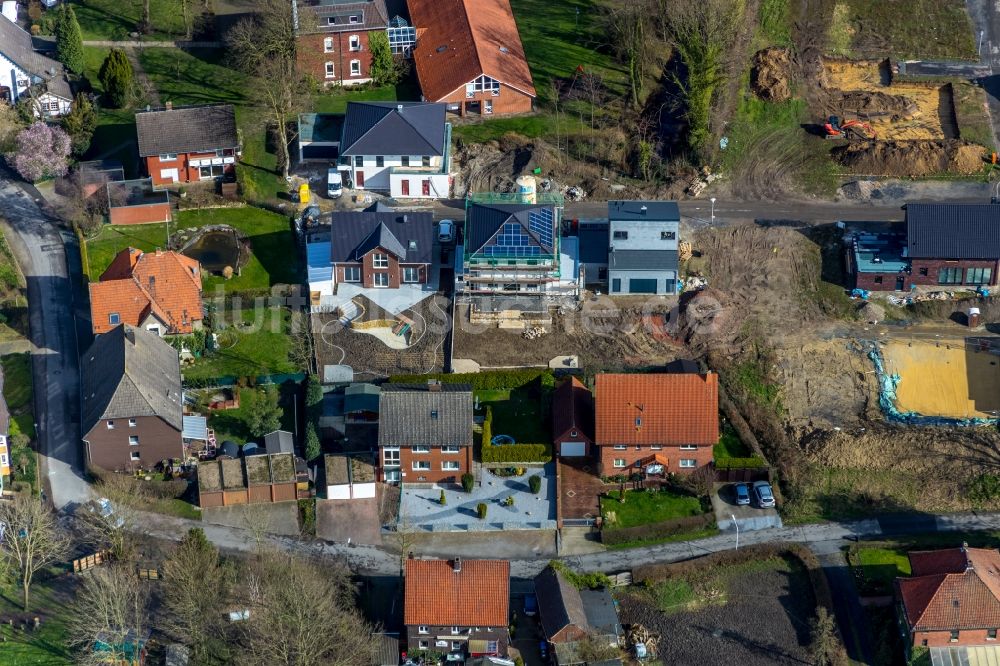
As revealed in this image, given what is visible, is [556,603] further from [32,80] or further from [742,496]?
[32,80]

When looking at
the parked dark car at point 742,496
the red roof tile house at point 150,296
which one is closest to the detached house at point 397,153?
the red roof tile house at point 150,296

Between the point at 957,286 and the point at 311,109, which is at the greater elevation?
the point at 311,109

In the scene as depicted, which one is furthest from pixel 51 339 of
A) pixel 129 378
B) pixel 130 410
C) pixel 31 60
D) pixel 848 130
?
pixel 848 130

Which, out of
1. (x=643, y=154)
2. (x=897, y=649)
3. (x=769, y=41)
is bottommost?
(x=897, y=649)

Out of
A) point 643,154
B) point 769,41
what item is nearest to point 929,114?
point 769,41

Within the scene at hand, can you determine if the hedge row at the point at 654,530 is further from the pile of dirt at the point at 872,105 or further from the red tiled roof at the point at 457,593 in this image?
the pile of dirt at the point at 872,105

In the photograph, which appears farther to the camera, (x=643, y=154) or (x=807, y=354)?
(x=643, y=154)

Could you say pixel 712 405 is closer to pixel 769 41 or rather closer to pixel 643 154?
pixel 643 154
